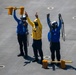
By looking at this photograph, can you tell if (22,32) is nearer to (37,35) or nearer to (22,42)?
(22,42)

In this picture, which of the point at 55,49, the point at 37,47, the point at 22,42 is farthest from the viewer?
the point at 22,42

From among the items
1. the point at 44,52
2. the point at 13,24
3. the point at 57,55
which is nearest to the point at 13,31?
the point at 13,24

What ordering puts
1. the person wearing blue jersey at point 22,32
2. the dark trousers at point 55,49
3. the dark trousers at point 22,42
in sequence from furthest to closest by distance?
the dark trousers at point 22,42 < the person wearing blue jersey at point 22,32 < the dark trousers at point 55,49

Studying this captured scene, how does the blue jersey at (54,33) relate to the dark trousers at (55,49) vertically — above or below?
above

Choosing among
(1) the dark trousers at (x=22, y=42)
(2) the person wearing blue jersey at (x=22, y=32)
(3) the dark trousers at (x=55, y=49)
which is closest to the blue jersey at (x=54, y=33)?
(3) the dark trousers at (x=55, y=49)

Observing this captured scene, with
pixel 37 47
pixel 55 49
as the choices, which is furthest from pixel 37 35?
pixel 55 49

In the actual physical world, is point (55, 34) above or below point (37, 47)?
above

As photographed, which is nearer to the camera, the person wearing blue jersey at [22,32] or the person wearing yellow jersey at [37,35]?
the person wearing yellow jersey at [37,35]

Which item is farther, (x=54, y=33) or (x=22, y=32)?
(x=22, y=32)

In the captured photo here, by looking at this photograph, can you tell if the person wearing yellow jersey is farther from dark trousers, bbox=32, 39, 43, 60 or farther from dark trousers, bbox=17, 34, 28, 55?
dark trousers, bbox=17, 34, 28, 55

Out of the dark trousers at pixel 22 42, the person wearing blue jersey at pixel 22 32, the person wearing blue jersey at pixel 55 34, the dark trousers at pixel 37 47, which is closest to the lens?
the person wearing blue jersey at pixel 55 34

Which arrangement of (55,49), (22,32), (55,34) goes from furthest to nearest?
1. (22,32)
2. (55,49)
3. (55,34)

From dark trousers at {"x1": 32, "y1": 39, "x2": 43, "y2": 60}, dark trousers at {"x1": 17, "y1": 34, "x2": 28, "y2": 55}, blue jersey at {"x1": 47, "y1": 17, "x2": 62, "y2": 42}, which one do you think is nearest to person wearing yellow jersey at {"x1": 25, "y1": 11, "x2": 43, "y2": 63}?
dark trousers at {"x1": 32, "y1": 39, "x2": 43, "y2": 60}

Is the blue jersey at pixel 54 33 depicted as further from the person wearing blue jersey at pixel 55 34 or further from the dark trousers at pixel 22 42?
the dark trousers at pixel 22 42
